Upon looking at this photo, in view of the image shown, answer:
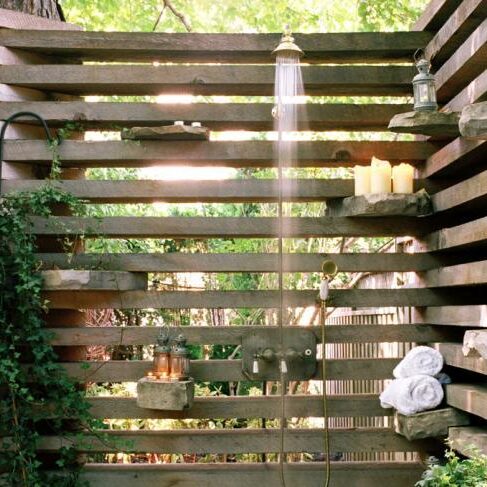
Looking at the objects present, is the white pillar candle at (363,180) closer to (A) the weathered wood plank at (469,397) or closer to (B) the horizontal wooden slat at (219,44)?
(B) the horizontal wooden slat at (219,44)

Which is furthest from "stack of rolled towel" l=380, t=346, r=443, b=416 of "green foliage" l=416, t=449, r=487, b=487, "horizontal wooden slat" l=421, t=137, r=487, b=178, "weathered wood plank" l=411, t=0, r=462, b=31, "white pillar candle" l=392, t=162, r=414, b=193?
"weathered wood plank" l=411, t=0, r=462, b=31

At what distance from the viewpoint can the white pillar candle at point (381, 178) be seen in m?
3.70

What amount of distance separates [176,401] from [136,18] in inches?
180

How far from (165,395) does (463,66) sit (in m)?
1.95

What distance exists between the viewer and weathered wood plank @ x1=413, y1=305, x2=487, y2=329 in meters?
3.12

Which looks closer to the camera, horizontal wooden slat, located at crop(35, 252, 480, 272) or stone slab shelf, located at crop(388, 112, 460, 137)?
stone slab shelf, located at crop(388, 112, 460, 137)

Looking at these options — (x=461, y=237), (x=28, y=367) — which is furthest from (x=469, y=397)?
(x=28, y=367)

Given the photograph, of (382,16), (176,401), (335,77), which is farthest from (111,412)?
(382,16)

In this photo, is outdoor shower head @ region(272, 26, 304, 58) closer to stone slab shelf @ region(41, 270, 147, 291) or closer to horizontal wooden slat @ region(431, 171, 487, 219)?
horizontal wooden slat @ region(431, 171, 487, 219)

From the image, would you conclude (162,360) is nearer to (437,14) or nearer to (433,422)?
(433,422)

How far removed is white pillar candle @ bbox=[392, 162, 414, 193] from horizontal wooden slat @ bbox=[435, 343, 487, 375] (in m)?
0.75

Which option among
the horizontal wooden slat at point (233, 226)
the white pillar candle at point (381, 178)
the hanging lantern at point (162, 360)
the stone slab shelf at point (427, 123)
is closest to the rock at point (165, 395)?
the hanging lantern at point (162, 360)

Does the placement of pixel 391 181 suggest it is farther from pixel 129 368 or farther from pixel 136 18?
pixel 136 18

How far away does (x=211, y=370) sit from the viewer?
3.87 meters
